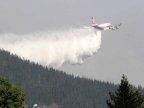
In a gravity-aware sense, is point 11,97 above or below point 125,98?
above

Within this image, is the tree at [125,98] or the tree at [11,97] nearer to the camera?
the tree at [125,98]

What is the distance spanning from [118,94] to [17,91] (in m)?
38.6

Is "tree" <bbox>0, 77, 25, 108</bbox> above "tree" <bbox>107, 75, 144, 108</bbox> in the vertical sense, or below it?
above

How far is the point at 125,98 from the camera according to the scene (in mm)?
55344

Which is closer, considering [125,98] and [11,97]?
[125,98]

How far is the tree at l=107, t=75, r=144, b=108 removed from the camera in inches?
2149

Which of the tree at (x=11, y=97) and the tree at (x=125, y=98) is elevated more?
the tree at (x=11, y=97)

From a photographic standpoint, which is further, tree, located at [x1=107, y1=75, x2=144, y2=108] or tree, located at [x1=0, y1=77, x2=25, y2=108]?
tree, located at [x1=0, y1=77, x2=25, y2=108]

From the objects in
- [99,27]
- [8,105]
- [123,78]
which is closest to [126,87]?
[123,78]

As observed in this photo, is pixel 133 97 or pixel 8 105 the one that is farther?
pixel 8 105

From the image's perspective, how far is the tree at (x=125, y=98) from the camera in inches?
2149

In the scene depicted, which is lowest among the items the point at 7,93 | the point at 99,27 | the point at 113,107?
the point at 113,107

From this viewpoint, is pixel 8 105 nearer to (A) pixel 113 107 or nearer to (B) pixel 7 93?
(B) pixel 7 93

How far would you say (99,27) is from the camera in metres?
195
